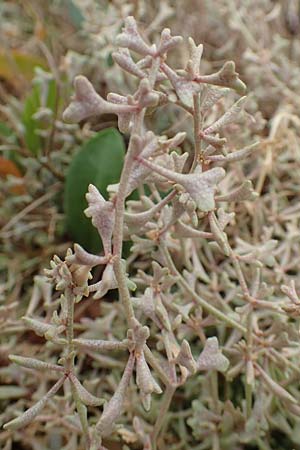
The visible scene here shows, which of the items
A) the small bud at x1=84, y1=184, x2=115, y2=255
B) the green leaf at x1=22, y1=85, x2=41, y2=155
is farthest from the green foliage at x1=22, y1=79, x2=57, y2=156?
the small bud at x1=84, y1=184, x2=115, y2=255

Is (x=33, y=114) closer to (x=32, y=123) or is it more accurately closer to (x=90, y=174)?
(x=32, y=123)

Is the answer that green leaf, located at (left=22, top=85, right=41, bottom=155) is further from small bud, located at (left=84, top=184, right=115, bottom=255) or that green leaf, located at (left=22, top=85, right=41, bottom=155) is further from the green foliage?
small bud, located at (left=84, top=184, right=115, bottom=255)

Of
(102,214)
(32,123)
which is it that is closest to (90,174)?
(32,123)

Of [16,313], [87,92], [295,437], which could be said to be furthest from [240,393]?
[87,92]

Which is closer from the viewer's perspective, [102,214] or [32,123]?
[102,214]

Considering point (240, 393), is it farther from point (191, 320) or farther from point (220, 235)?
point (220, 235)
